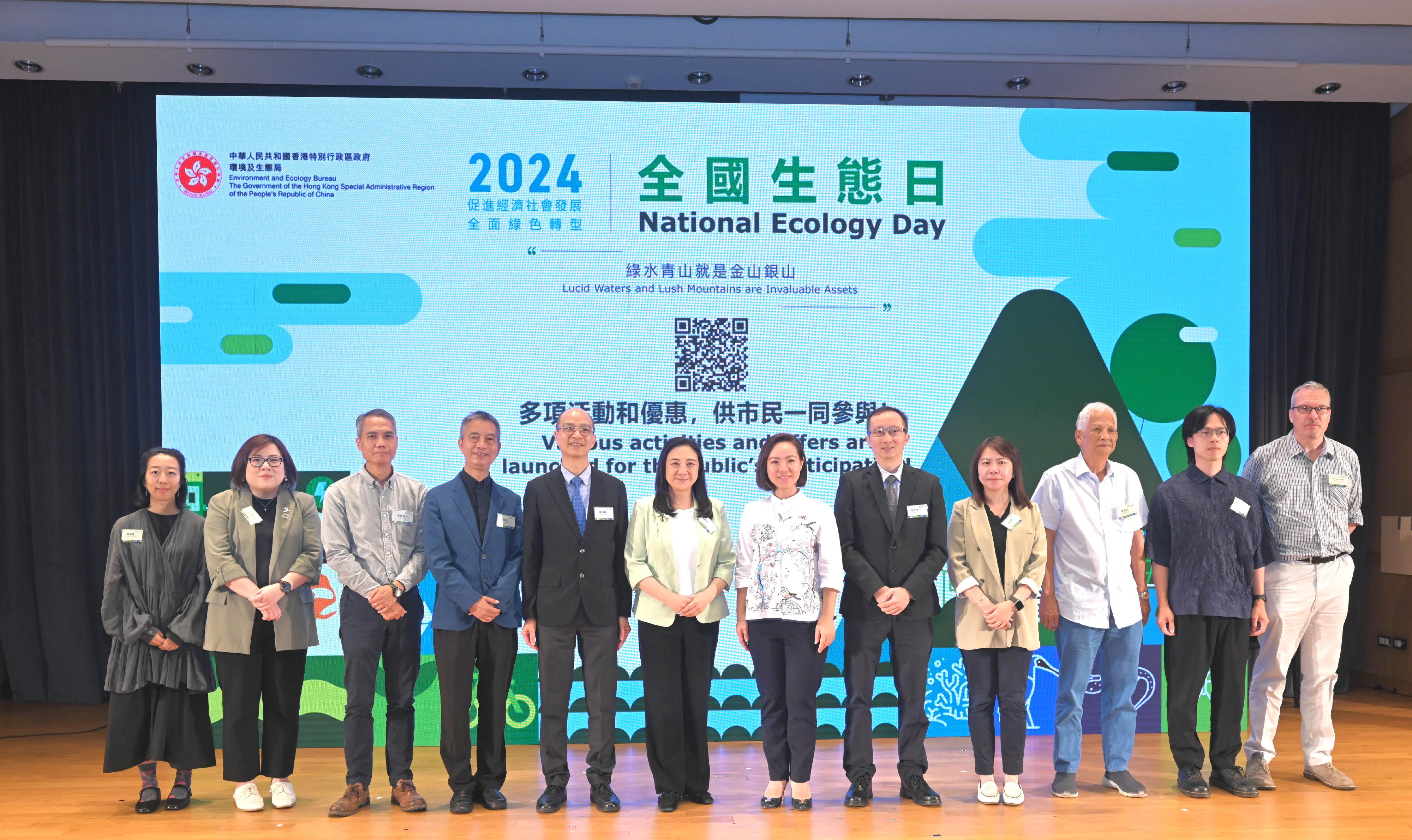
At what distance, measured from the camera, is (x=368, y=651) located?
11.5ft

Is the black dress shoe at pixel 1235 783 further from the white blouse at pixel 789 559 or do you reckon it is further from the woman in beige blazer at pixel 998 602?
the white blouse at pixel 789 559

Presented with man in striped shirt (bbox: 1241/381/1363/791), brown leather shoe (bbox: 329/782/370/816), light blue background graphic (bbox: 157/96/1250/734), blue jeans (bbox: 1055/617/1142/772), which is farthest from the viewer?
light blue background graphic (bbox: 157/96/1250/734)

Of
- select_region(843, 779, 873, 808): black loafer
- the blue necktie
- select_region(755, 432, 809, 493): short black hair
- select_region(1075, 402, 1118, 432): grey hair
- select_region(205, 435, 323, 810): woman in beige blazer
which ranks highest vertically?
select_region(1075, 402, 1118, 432): grey hair

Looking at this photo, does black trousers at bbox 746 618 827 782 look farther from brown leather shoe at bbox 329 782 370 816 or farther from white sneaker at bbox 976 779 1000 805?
brown leather shoe at bbox 329 782 370 816

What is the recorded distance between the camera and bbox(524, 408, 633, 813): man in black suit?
3.47 meters

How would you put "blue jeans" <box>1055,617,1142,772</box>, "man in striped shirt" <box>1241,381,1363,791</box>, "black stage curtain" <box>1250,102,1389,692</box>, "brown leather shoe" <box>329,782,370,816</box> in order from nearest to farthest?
"brown leather shoe" <box>329,782,370,816</box> < "blue jeans" <box>1055,617,1142,772</box> < "man in striped shirt" <box>1241,381,1363,791</box> < "black stage curtain" <box>1250,102,1389,692</box>

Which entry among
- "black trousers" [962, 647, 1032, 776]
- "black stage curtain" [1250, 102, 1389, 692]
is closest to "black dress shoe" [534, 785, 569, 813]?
"black trousers" [962, 647, 1032, 776]

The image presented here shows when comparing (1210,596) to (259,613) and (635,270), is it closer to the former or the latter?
(635,270)

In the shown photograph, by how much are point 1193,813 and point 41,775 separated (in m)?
4.47

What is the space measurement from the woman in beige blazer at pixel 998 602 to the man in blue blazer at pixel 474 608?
1.62 m

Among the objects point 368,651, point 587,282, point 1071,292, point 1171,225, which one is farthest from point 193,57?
point 1171,225

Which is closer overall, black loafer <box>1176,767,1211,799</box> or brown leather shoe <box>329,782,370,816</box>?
brown leather shoe <box>329,782,370,816</box>

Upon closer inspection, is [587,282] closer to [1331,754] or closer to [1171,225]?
[1171,225]

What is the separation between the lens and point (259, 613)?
3496mm
